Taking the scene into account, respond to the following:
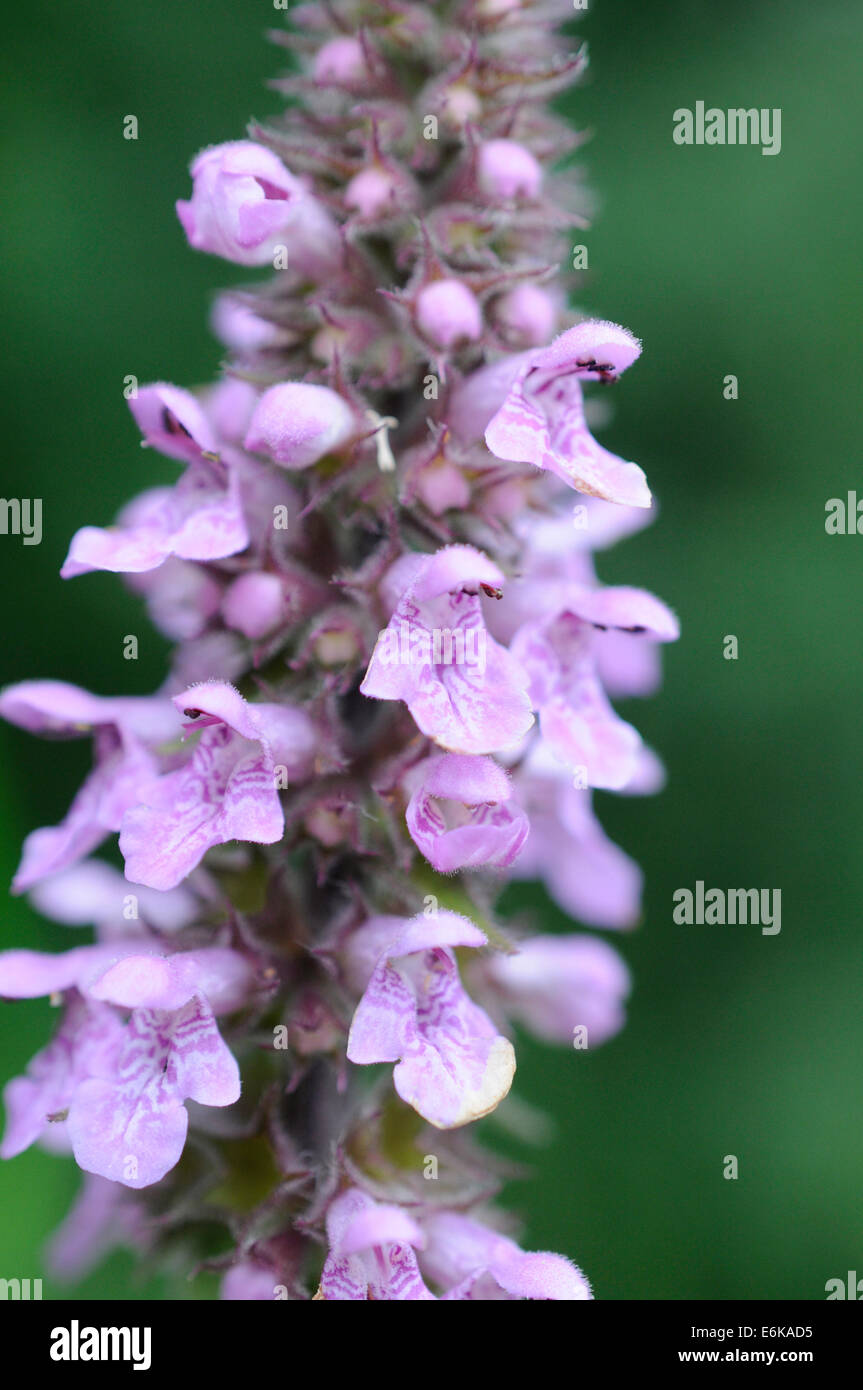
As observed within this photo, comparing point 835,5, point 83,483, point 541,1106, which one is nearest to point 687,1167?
point 541,1106

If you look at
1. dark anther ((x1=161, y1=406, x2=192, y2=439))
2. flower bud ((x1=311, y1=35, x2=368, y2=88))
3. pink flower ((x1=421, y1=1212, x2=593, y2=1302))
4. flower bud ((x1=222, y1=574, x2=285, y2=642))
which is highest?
flower bud ((x1=311, y1=35, x2=368, y2=88))

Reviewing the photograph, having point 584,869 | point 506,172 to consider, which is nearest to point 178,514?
point 506,172

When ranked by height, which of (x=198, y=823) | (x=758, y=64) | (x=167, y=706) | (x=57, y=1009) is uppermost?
(x=758, y=64)

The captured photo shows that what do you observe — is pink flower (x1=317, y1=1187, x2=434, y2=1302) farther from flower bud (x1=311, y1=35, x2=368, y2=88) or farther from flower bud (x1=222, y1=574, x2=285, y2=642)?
flower bud (x1=311, y1=35, x2=368, y2=88)

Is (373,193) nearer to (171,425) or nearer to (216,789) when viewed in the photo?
(171,425)

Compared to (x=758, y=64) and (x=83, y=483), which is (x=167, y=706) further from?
(x=758, y=64)

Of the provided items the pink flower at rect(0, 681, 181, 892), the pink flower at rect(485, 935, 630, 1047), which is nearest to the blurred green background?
the pink flower at rect(485, 935, 630, 1047)

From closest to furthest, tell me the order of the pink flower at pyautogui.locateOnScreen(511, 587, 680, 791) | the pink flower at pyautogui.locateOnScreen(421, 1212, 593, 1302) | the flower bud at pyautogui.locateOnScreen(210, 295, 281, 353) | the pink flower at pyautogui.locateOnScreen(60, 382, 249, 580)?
1. the pink flower at pyautogui.locateOnScreen(421, 1212, 593, 1302)
2. the pink flower at pyautogui.locateOnScreen(60, 382, 249, 580)
3. the pink flower at pyautogui.locateOnScreen(511, 587, 680, 791)
4. the flower bud at pyautogui.locateOnScreen(210, 295, 281, 353)

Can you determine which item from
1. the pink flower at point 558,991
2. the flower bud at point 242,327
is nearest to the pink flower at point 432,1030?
the pink flower at point 558,991
